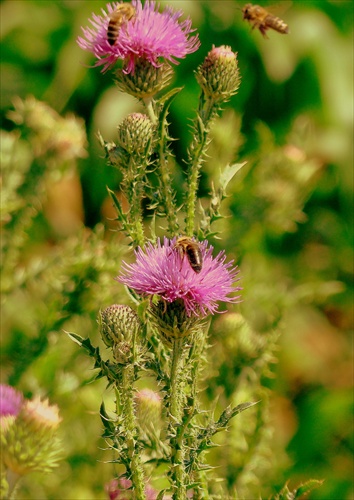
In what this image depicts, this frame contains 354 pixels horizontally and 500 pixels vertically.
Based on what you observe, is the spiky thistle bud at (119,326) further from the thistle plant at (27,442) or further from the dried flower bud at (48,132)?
the dried flower bud at (48,132)

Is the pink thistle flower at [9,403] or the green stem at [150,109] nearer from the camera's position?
the green stem at [150,109]

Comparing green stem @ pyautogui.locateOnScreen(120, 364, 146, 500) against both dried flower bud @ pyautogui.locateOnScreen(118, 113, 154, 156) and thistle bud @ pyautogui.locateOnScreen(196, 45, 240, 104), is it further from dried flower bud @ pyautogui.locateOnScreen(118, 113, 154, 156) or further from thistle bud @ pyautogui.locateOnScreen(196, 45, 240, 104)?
thistle bud @ pyautogui.locateOnScreen(196, 45, 240, 104)

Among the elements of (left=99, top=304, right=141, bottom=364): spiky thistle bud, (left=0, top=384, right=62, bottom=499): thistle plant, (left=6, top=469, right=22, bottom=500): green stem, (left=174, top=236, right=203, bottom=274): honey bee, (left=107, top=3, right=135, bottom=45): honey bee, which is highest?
(left=107, top=3, right=135, bottom=45): honey bee

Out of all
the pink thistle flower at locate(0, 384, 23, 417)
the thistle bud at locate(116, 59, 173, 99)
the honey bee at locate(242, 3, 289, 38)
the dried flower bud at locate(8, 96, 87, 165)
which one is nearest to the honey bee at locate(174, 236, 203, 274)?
the thistle bud at locate(116, 59, 173, 99)

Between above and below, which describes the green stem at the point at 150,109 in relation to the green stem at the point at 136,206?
above

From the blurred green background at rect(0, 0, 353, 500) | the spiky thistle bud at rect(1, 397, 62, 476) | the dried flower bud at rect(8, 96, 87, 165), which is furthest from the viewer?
the blurred green background at rect(0, 0, 353, 500)

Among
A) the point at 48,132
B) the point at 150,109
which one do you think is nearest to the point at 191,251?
the point at 150,109

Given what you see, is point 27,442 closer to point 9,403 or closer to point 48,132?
point 9,403

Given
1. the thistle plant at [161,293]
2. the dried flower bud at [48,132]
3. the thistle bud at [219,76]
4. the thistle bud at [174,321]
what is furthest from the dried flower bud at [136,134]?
the dried flower bud at [48,132]
